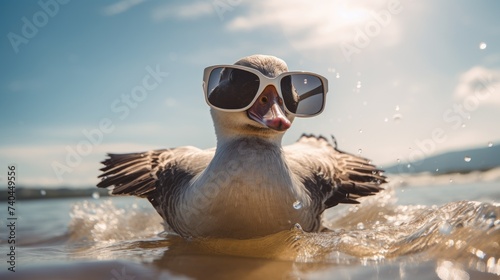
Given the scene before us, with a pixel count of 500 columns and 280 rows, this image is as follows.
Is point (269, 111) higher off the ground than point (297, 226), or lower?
higher

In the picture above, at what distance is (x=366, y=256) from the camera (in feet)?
10.4

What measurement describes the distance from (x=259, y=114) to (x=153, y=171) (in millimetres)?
1740

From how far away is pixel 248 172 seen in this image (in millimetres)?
3920

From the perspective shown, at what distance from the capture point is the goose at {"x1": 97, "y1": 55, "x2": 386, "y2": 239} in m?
3.94

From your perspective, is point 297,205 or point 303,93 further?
point 303,93

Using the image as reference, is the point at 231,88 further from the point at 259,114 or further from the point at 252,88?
the point at 259,114

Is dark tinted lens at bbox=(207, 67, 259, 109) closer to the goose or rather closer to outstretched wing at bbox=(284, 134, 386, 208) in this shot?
the goose

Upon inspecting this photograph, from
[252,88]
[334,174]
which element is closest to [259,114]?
[252,88]

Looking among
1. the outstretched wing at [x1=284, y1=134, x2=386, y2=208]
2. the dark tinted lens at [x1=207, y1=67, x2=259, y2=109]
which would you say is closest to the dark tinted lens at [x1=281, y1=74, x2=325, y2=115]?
the dark tinted lens at [x1=207, y1=67, x2=259, y2=109]

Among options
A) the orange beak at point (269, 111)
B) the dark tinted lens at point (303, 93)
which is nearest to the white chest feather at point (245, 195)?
the orange beak at point (269, 111)

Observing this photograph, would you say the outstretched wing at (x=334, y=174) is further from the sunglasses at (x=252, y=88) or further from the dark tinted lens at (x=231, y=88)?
the dark tinted lens at (x=231, y=88)


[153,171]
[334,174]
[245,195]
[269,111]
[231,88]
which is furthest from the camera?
[334,174]

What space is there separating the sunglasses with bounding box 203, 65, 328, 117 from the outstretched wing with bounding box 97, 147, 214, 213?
80 cm

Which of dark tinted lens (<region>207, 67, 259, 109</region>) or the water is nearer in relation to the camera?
the water
